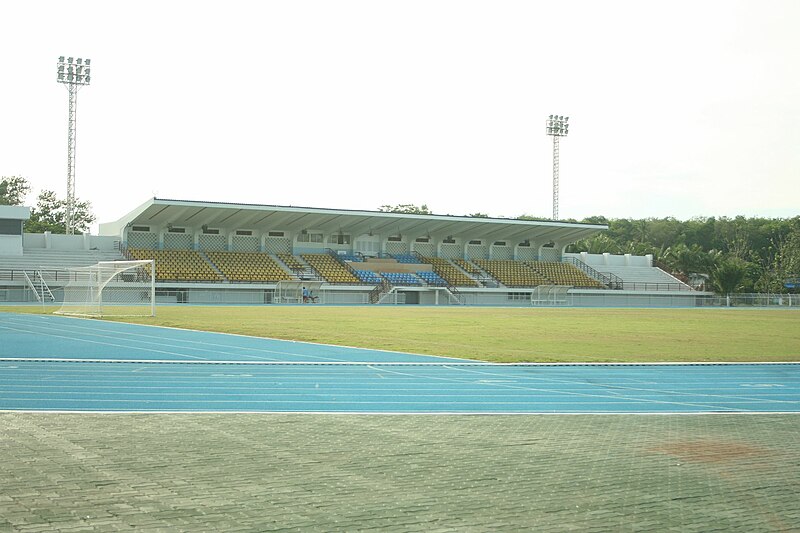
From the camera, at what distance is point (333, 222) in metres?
62.7

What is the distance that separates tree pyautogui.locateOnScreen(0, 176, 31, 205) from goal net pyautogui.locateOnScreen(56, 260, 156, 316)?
44.9 meters

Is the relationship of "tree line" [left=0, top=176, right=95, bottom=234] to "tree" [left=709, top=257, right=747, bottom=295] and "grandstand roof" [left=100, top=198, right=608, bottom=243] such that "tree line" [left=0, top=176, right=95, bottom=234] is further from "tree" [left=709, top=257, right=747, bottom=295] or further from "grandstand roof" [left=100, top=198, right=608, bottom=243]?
"tree" [left=709, top=257, right=747, bottom=295]

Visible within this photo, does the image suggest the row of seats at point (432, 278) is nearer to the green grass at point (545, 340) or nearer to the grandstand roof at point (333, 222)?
the grandstand roof at point (333, 222)

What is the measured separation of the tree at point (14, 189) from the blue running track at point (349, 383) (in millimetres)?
76017

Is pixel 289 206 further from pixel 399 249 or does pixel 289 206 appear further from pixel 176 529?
pixel 176 529

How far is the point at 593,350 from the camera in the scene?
18.3 meters

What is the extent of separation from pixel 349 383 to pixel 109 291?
38.2 meters

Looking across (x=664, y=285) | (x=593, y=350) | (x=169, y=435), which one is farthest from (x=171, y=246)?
(x=169, y=435)

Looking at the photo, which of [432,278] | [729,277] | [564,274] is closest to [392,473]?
[432,278]

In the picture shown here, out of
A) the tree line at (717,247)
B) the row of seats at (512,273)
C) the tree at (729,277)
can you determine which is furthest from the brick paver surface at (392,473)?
the tree at (729,277)

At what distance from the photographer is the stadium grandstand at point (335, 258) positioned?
52625 mm

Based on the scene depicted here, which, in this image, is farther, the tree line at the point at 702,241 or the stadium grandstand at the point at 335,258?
the tree line at the point at 702,241

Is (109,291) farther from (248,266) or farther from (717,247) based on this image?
(717,247)

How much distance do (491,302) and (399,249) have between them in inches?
396
